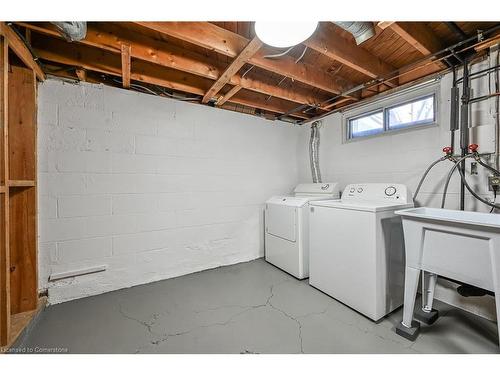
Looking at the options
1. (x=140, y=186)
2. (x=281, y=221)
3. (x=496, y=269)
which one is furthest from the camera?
(x=281, y=221)

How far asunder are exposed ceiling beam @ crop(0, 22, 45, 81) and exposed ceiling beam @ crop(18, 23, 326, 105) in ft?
0.35

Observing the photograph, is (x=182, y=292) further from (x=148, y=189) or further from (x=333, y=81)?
(x=333, y=81)

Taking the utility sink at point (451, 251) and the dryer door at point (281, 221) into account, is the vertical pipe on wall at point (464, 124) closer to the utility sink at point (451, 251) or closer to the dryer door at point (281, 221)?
the utility sink at point (451, 251)

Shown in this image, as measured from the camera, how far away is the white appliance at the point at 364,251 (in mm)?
1677

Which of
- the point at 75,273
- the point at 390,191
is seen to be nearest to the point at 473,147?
the point at 390,191

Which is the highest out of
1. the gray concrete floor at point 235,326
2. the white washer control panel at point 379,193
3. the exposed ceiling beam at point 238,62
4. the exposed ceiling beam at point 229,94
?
the exposed ceiling beam at point 229,94

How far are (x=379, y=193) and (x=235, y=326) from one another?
6.11 feet

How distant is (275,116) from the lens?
3.33 meters

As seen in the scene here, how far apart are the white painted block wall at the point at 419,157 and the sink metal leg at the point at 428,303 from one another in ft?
1.31

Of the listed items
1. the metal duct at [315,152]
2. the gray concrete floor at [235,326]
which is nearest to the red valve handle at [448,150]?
the gray concrete floor at [235,326]

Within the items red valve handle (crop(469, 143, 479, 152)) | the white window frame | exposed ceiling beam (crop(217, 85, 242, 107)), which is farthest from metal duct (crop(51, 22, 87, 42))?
red valve handle (crop(469, 143, 479, 152))

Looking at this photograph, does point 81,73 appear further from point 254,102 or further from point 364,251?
point 364,251

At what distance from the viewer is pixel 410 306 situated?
153 cm
